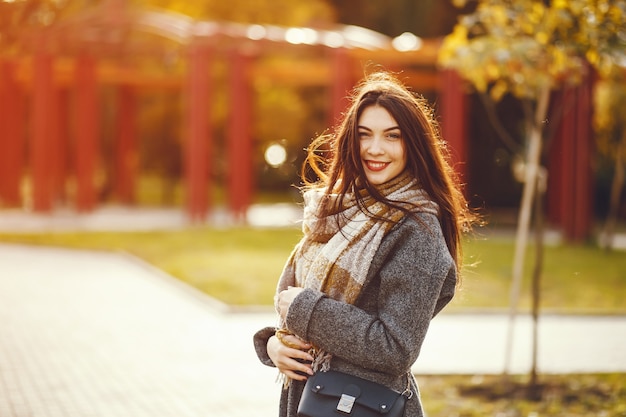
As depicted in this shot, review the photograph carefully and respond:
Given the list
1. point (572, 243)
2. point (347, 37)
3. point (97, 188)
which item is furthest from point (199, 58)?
point (97, 188)

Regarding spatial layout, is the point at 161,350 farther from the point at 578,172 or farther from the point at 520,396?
the point at 578,172

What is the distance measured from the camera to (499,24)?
7.95m

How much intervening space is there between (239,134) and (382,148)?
21325 millimetres

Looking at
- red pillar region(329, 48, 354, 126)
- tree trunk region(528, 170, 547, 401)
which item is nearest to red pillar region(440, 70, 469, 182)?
red pillar region(329, 48, 354, 126)

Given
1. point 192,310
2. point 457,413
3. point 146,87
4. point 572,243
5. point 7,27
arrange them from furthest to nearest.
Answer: point 146,87, point 572,243, point 192,310, point 7,27, point 457,413

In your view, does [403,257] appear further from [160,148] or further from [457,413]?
[160,148]

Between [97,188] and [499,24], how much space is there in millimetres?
26836

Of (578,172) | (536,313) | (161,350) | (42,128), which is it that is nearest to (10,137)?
(42,128)

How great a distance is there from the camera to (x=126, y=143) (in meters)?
31.1

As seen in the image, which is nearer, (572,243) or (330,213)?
(330,213)

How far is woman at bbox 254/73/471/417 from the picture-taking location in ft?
9.28

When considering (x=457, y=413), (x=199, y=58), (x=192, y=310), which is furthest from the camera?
(x=199, y=58)

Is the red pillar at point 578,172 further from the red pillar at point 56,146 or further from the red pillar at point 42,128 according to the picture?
the red pillar at point 56,146

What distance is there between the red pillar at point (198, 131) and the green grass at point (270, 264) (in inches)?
72.2
